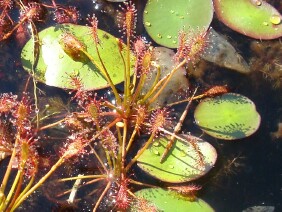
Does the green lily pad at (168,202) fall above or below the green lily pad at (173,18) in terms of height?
below

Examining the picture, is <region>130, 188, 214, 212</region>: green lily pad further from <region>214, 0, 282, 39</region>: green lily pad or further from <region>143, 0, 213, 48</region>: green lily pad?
<region>214, 0, 282, 39</region>: green lily pad

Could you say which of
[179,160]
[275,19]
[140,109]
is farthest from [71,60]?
[275,19]

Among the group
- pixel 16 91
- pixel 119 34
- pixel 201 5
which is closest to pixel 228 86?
pixel 201 5

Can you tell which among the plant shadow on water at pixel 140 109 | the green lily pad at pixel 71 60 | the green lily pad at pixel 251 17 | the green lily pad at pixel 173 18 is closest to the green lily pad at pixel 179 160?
the plant shadow on water at pixel 140 109

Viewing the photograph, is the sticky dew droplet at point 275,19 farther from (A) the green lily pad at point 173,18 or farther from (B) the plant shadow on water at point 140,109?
(A) the green lily pad at point 173,18

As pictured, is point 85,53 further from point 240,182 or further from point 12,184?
point 240,182

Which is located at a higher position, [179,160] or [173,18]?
[173,18]

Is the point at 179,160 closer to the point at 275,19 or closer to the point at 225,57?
the point at 225,57
